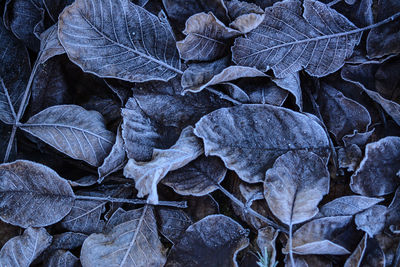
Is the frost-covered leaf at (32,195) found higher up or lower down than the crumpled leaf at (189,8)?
lower down

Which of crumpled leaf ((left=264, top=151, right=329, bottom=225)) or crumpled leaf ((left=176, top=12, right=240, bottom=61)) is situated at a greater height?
crumpled leaf ((left=176, top=12, right=240, bottom=61))

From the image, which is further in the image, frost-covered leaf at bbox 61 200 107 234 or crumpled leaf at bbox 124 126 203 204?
frost-covered leaf at bbox 61 200 107 234

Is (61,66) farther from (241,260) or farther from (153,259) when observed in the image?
(241,260)

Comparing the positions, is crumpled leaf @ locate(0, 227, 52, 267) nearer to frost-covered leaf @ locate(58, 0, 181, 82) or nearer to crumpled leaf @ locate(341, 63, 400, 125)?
frost-covered leaf @ locate(58, 0, 181, 82)

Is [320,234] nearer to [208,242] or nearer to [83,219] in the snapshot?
[208,242]

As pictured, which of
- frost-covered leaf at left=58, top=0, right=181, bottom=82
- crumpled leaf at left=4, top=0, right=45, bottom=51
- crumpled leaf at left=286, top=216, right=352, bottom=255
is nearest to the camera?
crumpled leaf at left=286, top=216, right=352, bottom=255

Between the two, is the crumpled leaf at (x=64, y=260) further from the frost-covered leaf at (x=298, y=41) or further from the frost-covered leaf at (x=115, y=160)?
the frost-covered leaf at (x=298, y=41)

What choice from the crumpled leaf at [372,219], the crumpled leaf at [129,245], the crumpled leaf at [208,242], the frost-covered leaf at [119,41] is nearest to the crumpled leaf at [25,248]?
the crumpled leaf at [129,245]

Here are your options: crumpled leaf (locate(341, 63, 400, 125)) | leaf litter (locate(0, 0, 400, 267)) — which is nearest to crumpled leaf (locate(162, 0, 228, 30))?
leaf litter (locate(0, 0, 400, 267))
